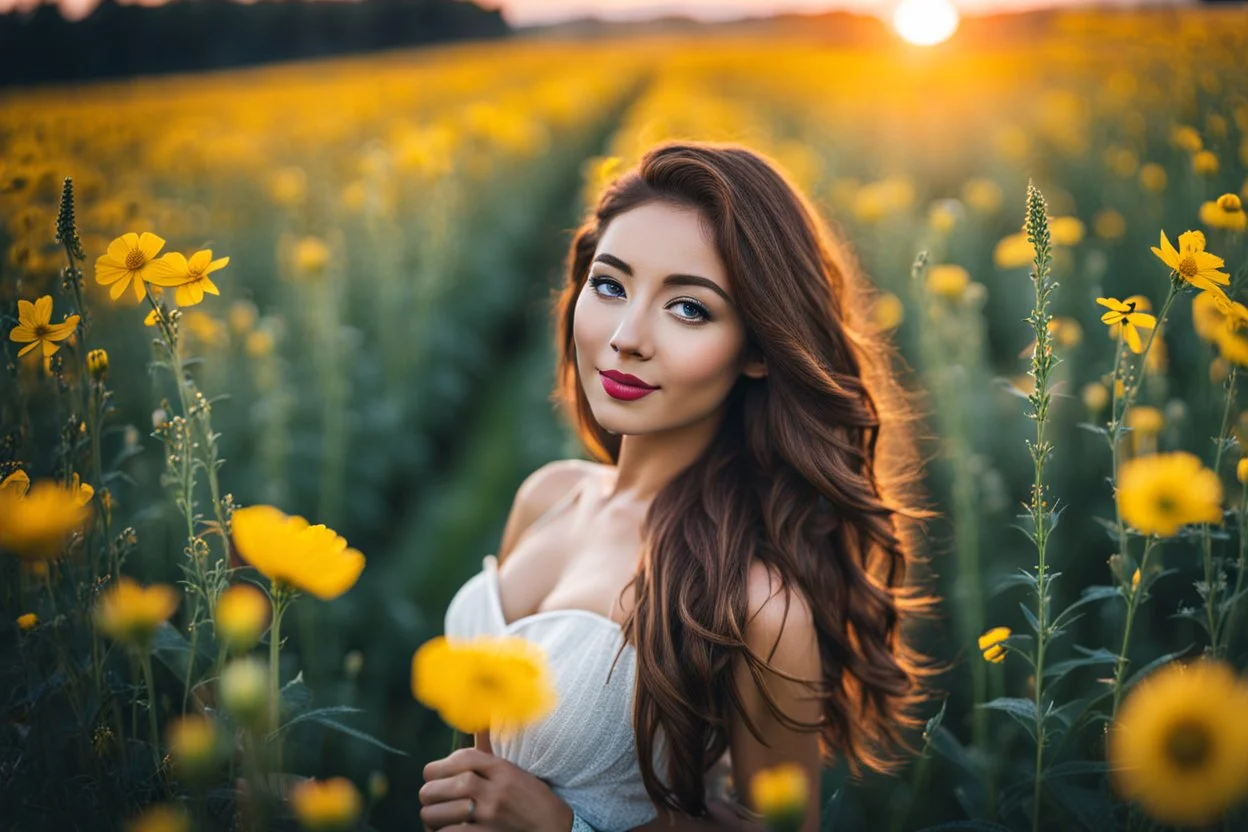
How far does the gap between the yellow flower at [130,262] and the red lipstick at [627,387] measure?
769mm

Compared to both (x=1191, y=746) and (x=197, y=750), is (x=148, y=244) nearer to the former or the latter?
(x=197, y=750)

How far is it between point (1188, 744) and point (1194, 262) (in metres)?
0.85

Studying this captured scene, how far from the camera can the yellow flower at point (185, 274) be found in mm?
1317

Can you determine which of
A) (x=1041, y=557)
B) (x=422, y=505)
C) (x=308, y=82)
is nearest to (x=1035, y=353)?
(x=1041, y=557)

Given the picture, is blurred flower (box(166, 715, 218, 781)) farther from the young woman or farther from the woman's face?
the woman's face

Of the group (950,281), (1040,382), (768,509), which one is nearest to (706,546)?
(768,509)

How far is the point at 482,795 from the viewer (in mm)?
1404

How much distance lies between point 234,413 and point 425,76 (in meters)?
18.9

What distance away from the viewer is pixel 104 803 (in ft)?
3.84

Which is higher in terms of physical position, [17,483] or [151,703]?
[17,483]

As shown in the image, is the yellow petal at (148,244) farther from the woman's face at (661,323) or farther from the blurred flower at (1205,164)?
→ the blurred flower at (1205,164)

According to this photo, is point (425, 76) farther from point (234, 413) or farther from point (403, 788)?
point (403, 788)

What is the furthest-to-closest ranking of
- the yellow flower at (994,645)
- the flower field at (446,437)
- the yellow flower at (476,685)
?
the yellow flower at (994,645), the flower field at (446,437), the yellow flower at (476,685)

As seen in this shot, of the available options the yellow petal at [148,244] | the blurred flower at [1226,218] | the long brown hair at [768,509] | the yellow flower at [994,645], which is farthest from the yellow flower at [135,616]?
the blurred flower at [1226,218]
